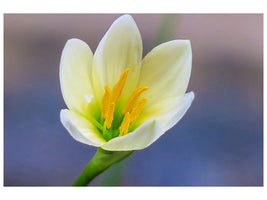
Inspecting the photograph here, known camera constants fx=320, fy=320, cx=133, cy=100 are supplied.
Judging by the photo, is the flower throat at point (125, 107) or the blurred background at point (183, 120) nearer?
the flower throat at point (125, 107)

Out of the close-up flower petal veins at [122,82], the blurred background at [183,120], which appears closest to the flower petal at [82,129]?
the close-up flower petal veins at [122,82]

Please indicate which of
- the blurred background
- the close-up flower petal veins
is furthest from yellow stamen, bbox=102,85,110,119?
the blurred background

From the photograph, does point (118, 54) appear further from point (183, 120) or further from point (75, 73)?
point (183, 120)

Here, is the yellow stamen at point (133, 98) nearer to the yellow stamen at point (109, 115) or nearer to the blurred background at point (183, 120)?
the yellow stamen at point (109, 115)

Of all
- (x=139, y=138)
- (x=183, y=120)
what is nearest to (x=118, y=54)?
(x=139, y=138)

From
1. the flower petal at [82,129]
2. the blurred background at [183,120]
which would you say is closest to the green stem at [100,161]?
the flower petal at [82,129]

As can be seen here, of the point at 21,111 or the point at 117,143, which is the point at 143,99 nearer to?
the point at 117,143

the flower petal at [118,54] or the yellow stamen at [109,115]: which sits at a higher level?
the flower petal at [118,54]
